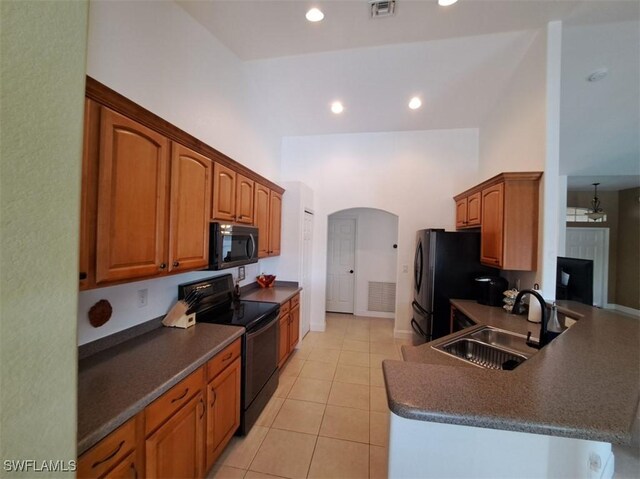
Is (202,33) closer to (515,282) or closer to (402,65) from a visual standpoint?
(402,65)

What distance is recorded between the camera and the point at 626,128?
3.35 meters

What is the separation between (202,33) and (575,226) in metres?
8.34

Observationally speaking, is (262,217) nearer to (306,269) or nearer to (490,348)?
(306,269)

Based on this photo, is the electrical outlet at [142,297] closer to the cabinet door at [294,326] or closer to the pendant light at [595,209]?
the cabinet door at [294,326]

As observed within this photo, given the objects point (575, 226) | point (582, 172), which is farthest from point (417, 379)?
point (575, 226)

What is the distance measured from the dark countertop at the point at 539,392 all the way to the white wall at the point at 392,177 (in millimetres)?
2787

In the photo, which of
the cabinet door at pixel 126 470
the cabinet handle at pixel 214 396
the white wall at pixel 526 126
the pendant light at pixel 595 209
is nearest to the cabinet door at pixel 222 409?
the cabinet handle at pixel 214 396

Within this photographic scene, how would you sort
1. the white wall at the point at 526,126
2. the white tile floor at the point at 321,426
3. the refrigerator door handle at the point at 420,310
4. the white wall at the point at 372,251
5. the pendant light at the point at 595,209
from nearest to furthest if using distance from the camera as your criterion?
the white tile floor at the point at 321,426
the white wall at the point at 526,126
the refrigerator door handle at the point at 420,310
the white wall at the point at 372,251
the pendant light at the point at 595,209

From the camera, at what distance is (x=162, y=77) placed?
6.08ft

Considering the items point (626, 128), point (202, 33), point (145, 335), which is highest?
point (202, 33)

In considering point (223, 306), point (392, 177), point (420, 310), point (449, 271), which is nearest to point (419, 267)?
point (449, 271)

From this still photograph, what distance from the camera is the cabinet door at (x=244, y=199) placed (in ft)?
8.04

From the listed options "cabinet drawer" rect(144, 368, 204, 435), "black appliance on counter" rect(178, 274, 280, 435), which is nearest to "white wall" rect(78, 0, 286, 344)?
"black appliance on counter" rect(178, 274, 280, 435)

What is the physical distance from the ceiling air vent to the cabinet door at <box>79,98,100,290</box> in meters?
2.14
